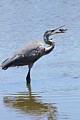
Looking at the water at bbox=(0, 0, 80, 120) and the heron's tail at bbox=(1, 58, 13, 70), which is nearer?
the water at bbox=(0, 0, 80, 120)

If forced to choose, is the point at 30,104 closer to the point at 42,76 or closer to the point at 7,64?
the point at 7,64

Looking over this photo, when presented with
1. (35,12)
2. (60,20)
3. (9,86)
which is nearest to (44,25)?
(60,20)

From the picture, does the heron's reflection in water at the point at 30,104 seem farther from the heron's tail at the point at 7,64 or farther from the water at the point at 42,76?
the heron's tail at the point at 7,64

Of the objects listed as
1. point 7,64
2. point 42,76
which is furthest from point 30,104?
point 42,76

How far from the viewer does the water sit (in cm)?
901

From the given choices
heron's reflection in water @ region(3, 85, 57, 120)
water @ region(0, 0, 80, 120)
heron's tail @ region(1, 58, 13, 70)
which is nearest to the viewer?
heron's reflection in water @ region(3, 85, 57, 120)

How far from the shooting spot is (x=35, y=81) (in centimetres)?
1160

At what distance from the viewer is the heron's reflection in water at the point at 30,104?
8883 millimetres

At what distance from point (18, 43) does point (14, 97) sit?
553 centimetres

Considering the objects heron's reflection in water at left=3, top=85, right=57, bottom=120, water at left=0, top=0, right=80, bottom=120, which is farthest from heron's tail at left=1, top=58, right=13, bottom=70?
heron's reflection in water at left=3, top=85, right=57, bottom=120

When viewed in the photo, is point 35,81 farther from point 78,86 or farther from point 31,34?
point 31,34

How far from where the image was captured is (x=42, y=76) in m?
11.9

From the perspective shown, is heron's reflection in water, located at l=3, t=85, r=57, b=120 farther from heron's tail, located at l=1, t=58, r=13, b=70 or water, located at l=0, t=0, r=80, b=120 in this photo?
heron's tail, located at l=1, t=58, r=13, b=70

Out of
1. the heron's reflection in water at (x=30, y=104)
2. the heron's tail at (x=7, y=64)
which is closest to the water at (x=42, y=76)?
the heron's reflection in water at (x=30, y=104)
